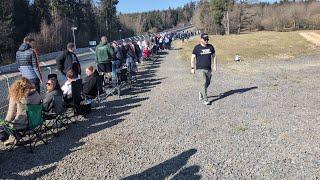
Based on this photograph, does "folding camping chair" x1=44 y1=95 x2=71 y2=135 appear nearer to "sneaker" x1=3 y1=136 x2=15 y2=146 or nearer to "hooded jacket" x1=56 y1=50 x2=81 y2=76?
"sneaker" x1=3 y1=136 x2=15 y2=146

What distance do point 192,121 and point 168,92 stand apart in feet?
16.5

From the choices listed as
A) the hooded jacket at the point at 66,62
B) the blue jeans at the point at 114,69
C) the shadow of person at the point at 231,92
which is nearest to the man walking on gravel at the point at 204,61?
the shadow of person at the point at 231,92

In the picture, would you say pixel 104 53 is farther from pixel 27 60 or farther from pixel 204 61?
pixel 27 60

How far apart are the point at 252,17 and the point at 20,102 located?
376 ft

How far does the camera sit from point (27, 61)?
1124 centimetres

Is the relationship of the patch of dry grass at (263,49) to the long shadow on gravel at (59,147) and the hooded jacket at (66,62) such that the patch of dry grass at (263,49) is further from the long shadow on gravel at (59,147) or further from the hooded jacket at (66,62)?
the long shadow on gravel at (59,147)

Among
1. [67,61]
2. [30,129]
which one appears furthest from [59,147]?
[67,61]

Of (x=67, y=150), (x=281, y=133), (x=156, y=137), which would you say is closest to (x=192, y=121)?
(x=156, y=137)

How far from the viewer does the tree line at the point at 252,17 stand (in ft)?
367

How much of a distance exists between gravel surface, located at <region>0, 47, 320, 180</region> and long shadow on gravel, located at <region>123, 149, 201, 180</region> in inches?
0.6

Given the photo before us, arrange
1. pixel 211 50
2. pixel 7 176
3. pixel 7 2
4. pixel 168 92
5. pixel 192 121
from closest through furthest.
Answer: pixel 7 176 → pixel 192 121 → pixel 211 50 → pixel 168 92 → pixel 7 2

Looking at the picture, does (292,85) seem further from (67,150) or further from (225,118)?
(67,150)

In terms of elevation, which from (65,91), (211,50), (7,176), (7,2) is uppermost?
(7,2)

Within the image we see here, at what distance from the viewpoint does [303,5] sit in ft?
400
